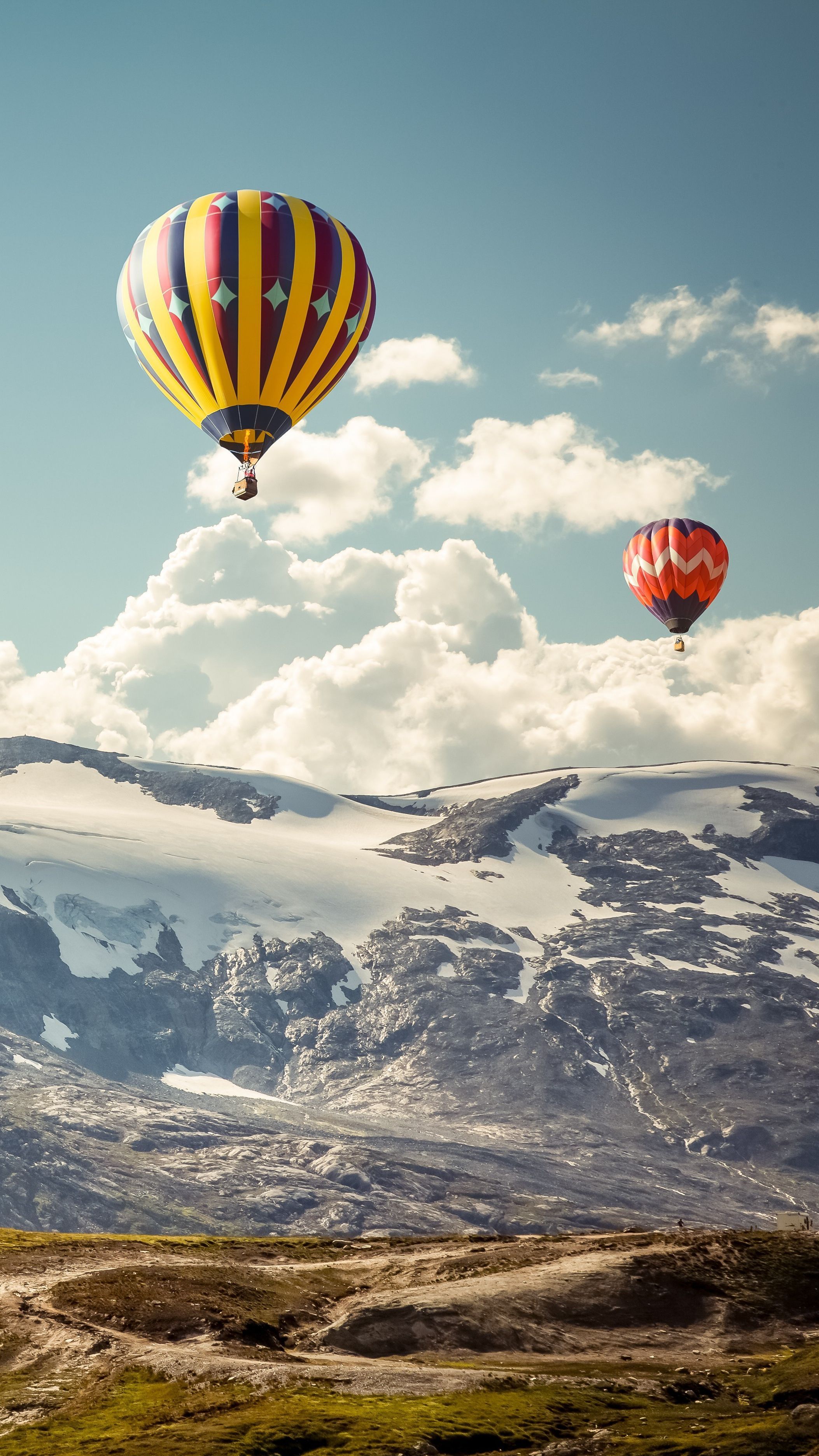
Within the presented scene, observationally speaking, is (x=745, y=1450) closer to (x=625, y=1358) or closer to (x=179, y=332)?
(x=625, y=1358)

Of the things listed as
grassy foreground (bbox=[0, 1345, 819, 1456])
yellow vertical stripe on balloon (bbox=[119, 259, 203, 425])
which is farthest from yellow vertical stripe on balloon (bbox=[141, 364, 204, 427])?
grassy foreground (bbox=[0, 1345, 819, 1456])

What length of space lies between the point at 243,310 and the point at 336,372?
8.85 m

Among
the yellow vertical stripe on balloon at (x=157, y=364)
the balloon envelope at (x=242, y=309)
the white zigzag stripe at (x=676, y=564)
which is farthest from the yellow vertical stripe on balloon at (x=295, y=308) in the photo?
the white zigzag stripe at (x=676, y=564)

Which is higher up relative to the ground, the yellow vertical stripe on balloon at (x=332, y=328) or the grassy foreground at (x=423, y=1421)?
the yellow vertical stripe on balloon at (x=332, y=328)

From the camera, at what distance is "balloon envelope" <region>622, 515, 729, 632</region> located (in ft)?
430

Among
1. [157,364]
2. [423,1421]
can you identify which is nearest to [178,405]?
[157,364]

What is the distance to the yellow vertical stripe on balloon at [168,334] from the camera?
7919cm

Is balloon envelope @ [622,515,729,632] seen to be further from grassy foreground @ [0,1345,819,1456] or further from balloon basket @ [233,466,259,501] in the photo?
grassy foreground @ [0,1345,819,1456]

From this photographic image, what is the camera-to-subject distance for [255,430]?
78500 millimetres

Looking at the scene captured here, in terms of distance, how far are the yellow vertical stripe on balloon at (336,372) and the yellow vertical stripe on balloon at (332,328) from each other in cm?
89

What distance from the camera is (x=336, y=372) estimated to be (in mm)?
85000

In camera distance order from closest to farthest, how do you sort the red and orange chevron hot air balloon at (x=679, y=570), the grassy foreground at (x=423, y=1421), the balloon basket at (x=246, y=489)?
the grassy foreground at (x=423, y=1421) → the balloon basket at (x=246, y=489) → the red and orange chevron hot air balloon at (x=679, y=570)

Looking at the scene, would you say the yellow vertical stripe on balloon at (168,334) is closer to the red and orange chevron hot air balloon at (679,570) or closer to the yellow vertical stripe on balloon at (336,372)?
the yellow vertical stripe on balloon at (336,372)

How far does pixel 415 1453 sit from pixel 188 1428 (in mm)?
6397
